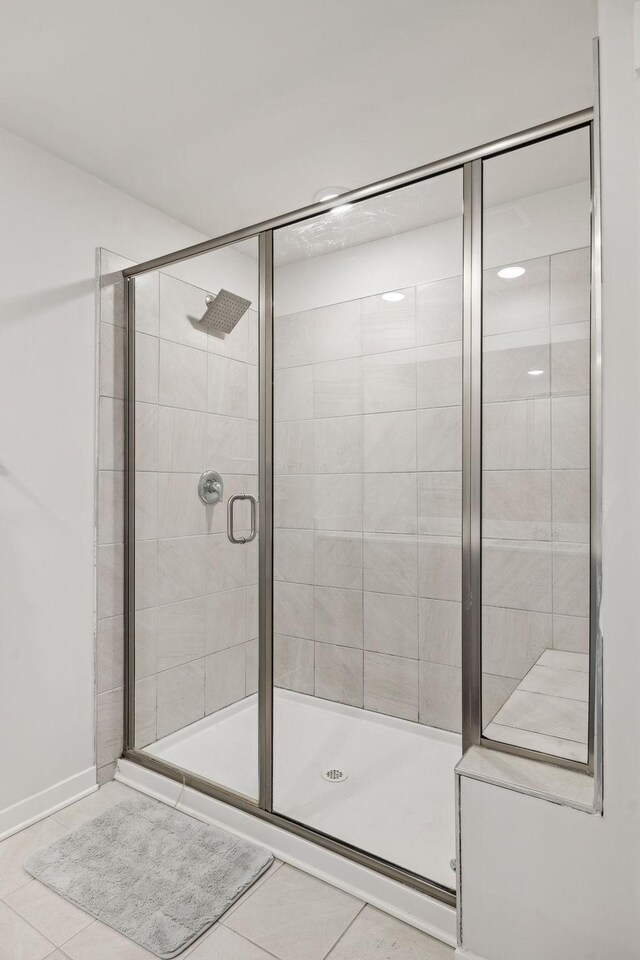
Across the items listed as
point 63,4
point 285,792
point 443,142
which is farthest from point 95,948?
point 443,142

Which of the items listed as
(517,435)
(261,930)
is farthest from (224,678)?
(517,435)

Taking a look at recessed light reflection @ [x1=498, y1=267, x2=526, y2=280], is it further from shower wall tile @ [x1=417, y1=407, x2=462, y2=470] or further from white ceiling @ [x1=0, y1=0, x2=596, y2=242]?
white ceiling @ [x1=0, y1=0, x2=596, y2=242]

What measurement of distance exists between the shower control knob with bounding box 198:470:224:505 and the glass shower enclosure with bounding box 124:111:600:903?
12 mm

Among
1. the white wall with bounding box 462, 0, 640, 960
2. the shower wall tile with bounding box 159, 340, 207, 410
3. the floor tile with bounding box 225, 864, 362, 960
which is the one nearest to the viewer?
the white wall with bounding box 462, 0, 640, 960

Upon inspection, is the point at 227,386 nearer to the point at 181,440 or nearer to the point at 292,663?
the point at 181,440

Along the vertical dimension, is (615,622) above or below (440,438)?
below

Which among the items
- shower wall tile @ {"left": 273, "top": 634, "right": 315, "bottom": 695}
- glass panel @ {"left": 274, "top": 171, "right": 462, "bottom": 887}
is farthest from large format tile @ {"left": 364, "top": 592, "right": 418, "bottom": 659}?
shower wall tile @ {"left": 273, "top": 634, "right": 315, "bottom": 695}

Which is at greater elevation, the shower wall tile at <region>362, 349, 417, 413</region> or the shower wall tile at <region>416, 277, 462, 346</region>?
the shower wall tile at <region>416, 277, 462, 346</region>

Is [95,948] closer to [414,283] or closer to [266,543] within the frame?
[266,543]

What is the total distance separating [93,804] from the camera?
2133 mm

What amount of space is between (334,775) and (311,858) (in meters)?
0.27

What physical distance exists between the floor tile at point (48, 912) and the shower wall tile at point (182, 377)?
1.61m

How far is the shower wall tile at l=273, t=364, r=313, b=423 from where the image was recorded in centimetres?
192

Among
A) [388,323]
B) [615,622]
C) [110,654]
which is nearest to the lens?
[615,622]
